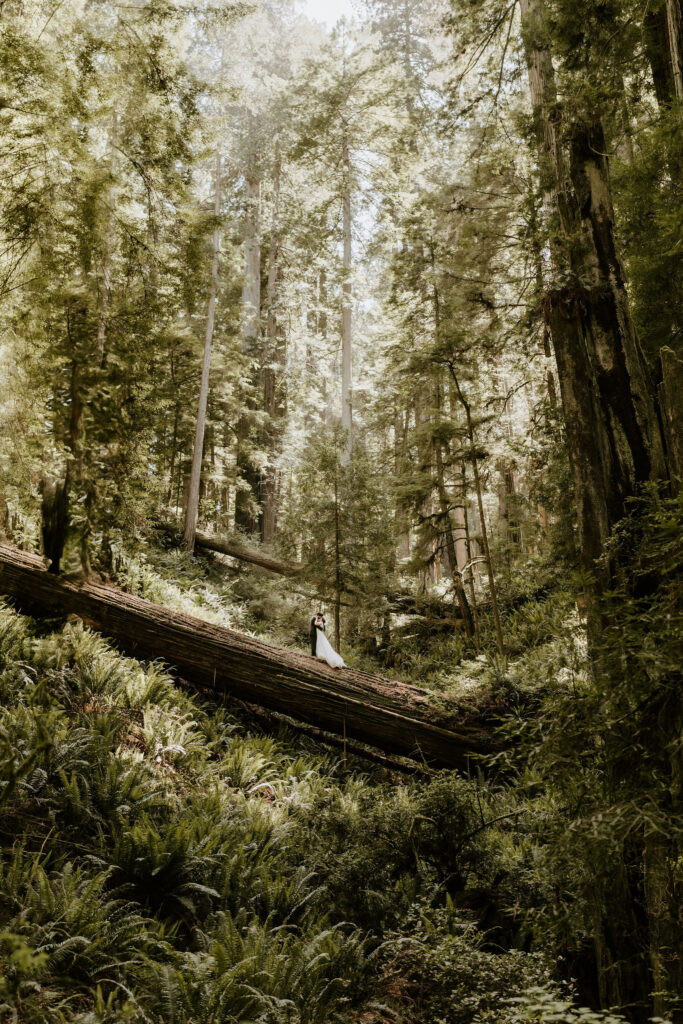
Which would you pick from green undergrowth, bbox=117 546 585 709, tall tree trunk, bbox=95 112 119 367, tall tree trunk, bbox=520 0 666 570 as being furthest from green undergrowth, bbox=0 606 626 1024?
tall tree trunk, bbox=95 112 119 367

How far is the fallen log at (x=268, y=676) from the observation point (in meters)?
7.16

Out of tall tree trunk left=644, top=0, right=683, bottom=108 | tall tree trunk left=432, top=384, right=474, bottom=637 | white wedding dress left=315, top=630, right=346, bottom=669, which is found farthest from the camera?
tall tree trunk left=432, top=384, right=474, bottom=637

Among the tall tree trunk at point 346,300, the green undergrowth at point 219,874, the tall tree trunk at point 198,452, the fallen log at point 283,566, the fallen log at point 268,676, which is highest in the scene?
the tall tree trunk at point 346,300

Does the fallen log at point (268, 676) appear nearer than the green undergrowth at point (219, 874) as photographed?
No

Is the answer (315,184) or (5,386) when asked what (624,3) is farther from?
(315,184)

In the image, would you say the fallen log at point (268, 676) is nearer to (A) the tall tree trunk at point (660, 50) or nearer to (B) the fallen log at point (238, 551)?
(A) the tall tree trunk at point (660, 50)

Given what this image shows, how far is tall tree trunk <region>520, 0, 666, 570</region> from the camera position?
15.0 feet

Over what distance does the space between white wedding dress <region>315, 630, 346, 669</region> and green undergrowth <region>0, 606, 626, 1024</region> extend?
64.4 inches

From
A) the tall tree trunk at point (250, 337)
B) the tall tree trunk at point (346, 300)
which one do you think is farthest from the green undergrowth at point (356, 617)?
the tall tree trunk at point (346, 300)

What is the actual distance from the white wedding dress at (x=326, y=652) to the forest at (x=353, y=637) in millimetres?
712

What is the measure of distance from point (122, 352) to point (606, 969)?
9.49 m

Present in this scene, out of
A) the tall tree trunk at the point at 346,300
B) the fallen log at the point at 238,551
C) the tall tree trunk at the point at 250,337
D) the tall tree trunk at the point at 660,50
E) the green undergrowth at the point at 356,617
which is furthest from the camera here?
the tall tree trunk at the point at 250,337

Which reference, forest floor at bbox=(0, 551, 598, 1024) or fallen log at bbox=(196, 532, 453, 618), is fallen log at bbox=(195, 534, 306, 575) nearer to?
fallen log at bbox=(196, 532, 453, 618)

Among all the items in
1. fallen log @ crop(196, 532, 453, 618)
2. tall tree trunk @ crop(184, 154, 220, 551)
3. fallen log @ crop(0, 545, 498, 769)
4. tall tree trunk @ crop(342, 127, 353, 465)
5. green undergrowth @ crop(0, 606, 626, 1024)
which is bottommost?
green undergrowth @ crop(0, 606, 626, 1024)
